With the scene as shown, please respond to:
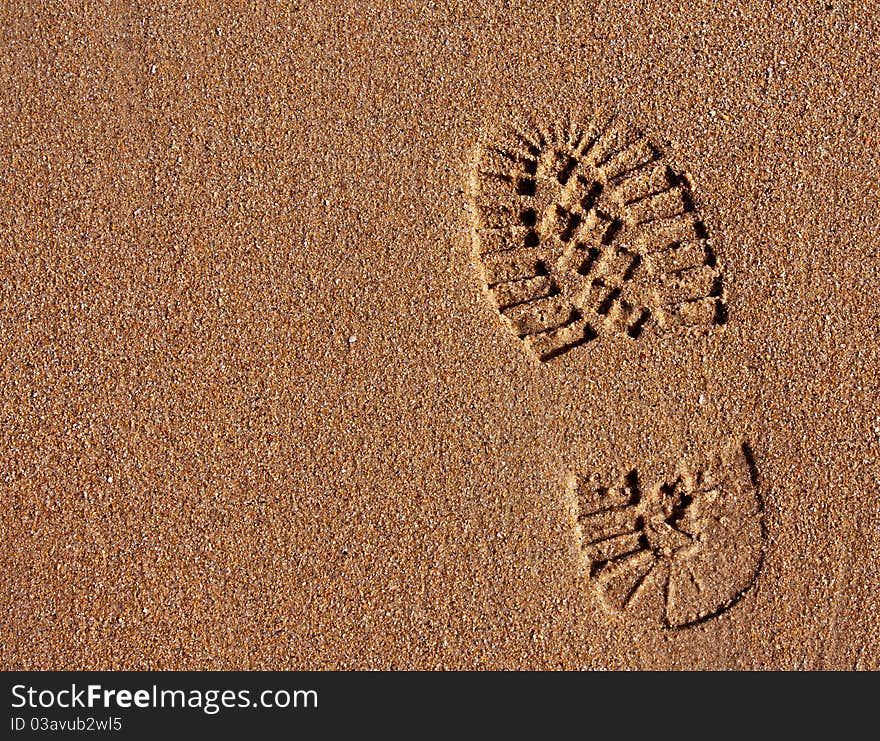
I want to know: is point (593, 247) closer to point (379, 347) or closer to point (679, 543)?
point (379, 347)

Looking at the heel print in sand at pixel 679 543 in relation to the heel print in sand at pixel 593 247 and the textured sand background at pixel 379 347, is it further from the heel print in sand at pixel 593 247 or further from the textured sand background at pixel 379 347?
the heel print in sand at pixel 593 247

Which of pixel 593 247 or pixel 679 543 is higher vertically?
pixel 593 247

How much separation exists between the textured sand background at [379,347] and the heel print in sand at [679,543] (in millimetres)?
40

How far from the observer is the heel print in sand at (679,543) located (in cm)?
166

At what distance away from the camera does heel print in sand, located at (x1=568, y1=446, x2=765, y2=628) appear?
5.44ft

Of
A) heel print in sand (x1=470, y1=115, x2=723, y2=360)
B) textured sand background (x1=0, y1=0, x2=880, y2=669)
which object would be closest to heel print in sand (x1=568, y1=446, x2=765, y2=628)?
textured sand background (x1=0, y1=0, x2=880, y2=669)

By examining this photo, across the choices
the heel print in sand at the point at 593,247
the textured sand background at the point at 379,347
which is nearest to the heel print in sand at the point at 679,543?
the textured sand background at the point at 379,347

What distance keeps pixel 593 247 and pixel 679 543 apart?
2.22ft

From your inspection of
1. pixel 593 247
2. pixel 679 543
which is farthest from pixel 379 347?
pixel 679 543

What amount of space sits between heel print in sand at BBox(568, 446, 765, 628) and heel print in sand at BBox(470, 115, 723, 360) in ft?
1.14

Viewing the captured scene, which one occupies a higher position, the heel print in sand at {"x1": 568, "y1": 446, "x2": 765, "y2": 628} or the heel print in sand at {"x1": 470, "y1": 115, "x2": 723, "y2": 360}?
the heel print in sand at {"x1": 470, "y1": 115, "x2": 723, "y2": 360}

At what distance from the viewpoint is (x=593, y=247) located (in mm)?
1677

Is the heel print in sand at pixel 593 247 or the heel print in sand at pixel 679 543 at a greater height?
the heel print in sand at pixel 593 247

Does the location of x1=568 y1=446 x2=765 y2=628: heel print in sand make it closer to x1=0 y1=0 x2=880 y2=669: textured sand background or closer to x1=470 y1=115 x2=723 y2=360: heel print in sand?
x1=0 y1=0 x2=880 y2=669: textured sand background
